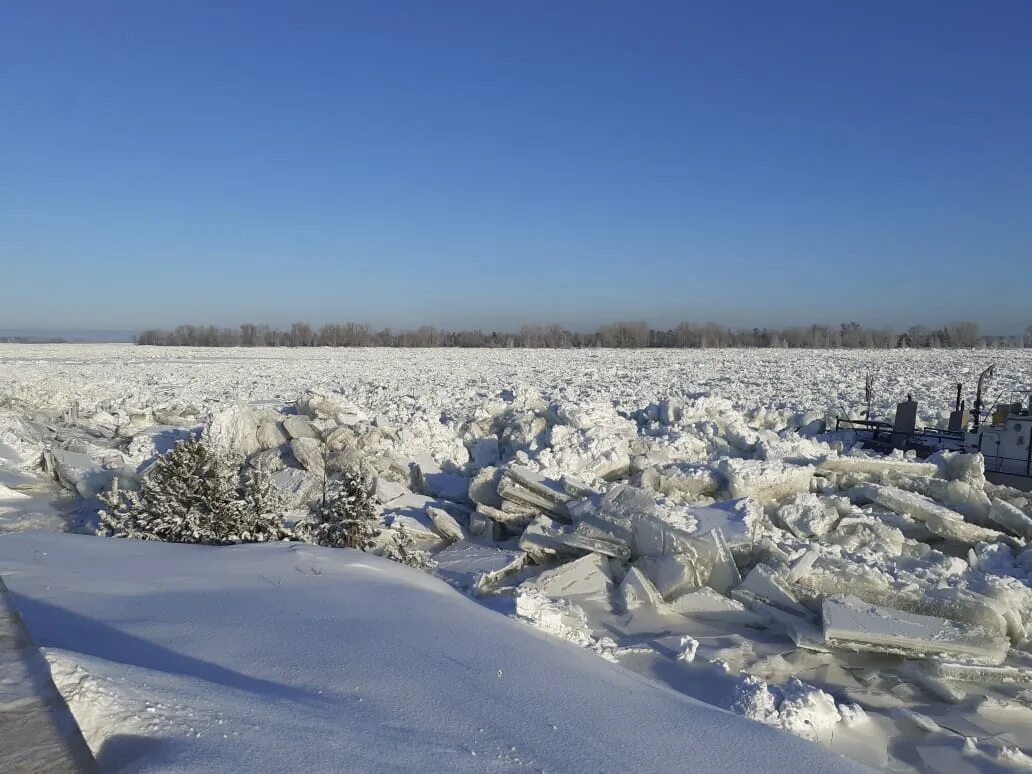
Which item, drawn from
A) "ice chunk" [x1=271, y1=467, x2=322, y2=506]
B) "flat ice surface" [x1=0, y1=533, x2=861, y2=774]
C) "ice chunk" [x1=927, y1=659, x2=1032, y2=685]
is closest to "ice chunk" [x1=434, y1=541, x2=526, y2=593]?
"flat ice surface" [x1=0, y1=533, x2=861, y2=774]

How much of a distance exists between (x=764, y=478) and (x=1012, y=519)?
339 cm

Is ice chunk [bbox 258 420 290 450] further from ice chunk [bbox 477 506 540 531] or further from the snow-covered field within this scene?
ice chunk [bbox 477 506 540 531]

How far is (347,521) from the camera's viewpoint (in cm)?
885

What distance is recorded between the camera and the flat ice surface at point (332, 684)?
310cm

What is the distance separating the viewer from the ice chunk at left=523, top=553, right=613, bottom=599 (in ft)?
27.5

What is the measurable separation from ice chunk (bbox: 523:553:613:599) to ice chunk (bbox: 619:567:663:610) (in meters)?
0.25

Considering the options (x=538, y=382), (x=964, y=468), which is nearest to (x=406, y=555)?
(x=964, y=468)

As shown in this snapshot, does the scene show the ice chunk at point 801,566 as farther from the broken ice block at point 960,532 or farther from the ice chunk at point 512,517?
the ice chunk at point 512,517

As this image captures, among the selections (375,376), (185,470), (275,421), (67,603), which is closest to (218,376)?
(375,376)

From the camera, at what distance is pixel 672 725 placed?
4.18m

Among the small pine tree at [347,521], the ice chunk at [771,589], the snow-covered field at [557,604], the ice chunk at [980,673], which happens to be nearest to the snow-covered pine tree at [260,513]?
the small pine tree at [347,521]

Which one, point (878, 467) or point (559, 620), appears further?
point (878, 467)

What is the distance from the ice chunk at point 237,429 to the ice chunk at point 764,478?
8690 mm

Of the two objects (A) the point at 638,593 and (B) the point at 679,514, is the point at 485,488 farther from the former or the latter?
(A) the point at 638,593
